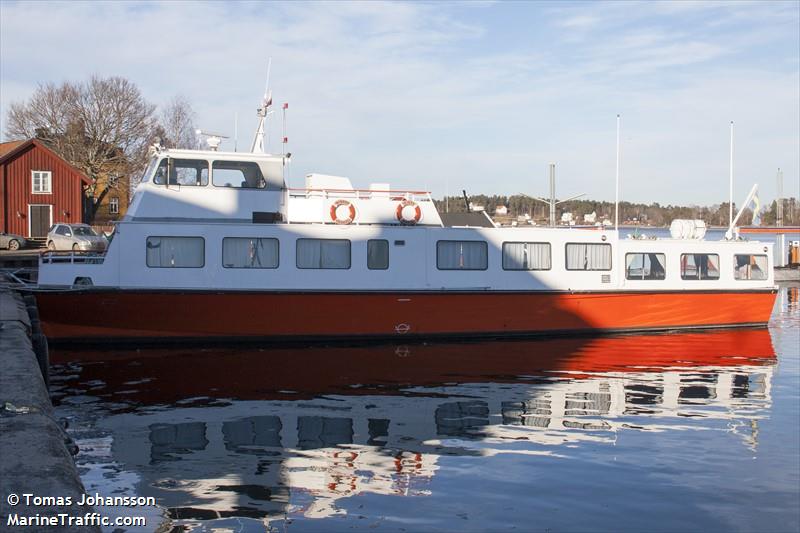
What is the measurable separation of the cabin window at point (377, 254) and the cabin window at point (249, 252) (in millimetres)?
2005

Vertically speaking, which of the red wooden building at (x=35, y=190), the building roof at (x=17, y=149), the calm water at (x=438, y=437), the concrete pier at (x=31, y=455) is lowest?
the calm water at (x=438, y=437)

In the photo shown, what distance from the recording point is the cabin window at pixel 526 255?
18.5 meters

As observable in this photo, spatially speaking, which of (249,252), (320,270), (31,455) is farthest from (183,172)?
(31,455)

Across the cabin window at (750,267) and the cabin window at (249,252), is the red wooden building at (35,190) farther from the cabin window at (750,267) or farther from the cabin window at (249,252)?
the cabin window at (750,267)

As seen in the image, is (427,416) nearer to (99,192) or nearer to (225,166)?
(225,166)

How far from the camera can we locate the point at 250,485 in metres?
8.20

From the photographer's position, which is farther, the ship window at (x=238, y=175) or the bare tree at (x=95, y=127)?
the bare tree at (x=95, y=127)

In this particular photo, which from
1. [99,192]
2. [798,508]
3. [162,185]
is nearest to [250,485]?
[798,508]

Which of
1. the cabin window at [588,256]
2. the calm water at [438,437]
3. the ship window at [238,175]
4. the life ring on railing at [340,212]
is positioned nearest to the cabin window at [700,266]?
the cabin window at [588,256]

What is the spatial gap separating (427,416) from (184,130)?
4991 centimetres

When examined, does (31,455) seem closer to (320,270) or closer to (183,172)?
(320,270)

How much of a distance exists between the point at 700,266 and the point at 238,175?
11533 mm

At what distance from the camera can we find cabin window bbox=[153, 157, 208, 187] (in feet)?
55.8

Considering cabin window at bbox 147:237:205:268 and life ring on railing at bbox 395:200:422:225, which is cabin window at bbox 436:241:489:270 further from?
cabin window at bbox 147:237:205:268
